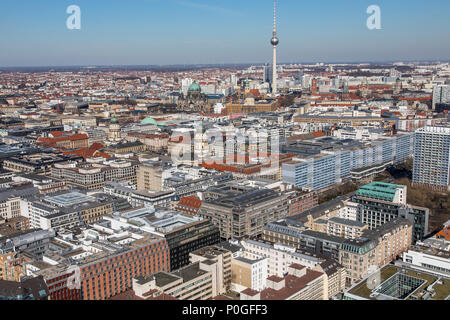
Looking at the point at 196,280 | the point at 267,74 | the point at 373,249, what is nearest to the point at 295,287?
the point at 196,280

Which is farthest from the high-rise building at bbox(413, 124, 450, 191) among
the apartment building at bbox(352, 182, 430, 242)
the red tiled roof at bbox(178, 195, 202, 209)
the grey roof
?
the red tiled roof at bbox(178, 195, 202, 209)

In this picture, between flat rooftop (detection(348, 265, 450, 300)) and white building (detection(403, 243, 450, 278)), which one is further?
white building (detection(403, 243, 450, 278))

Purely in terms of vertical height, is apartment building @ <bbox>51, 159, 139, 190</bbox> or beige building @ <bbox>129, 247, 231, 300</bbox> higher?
apartment building @ <bbox>51, 159, 139, 190</bbox>

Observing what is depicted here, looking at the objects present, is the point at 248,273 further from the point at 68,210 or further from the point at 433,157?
the point at 433,157

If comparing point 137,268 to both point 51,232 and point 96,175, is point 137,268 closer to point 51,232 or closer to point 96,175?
point 51,232

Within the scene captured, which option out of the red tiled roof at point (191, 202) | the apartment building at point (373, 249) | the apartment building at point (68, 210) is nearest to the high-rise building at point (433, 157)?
the apartment building at point (373, 249)

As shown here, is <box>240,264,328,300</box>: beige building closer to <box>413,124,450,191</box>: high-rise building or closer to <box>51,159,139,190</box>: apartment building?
<box>413,124,450,191</box>: high-rise building

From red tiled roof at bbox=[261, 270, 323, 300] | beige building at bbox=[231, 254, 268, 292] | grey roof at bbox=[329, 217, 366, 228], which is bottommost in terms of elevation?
beige building at bbox=[231, 254, 268, 292]

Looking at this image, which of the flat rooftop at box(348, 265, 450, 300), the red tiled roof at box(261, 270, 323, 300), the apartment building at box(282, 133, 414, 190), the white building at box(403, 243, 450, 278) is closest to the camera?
the red tiled roof at box(261, 270, 323, 300)

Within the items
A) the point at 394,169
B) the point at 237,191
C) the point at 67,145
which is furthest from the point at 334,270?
the point at 67,145
